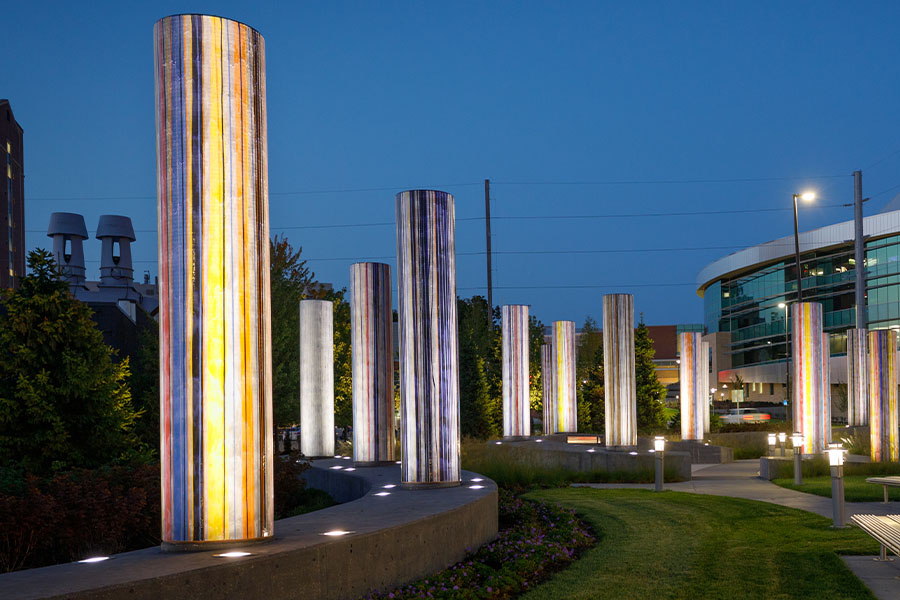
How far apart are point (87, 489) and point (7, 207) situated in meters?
60.2

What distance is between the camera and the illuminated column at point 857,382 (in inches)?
1182

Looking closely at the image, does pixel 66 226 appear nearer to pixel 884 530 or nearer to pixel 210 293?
pixel 210 293

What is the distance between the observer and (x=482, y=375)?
35094 millimetres

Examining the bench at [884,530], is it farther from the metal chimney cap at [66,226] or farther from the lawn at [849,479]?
the metal chimney cap at [66,226]

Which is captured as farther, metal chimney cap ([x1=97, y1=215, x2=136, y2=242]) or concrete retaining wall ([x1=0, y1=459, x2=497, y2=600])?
metal chimney cap ([x1=97, y1=215, x2=136, y2=242])

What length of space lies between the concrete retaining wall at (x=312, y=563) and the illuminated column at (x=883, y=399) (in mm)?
14980

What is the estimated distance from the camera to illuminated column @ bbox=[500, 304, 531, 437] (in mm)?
26875

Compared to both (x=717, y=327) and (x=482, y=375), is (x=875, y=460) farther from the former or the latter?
(x=717, y=327)

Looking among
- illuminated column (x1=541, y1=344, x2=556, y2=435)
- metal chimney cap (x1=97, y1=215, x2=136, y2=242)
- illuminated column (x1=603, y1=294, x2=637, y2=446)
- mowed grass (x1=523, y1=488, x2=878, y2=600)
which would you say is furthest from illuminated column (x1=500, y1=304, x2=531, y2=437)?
metal chimney cap (x1=97, y1=215, x2=136, y2=242)

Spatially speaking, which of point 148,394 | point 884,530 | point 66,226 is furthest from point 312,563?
point 66,226

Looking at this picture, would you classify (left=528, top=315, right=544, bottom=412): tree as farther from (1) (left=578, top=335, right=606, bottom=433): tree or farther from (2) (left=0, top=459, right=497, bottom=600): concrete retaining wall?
(2) (left=0, top=459, right=497, bottom=600): concrete retaining wall

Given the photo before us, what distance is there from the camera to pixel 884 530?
8.70 metres

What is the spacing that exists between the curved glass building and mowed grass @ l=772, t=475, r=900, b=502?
46322 mm

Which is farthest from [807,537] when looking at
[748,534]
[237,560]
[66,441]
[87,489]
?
[66,441]
